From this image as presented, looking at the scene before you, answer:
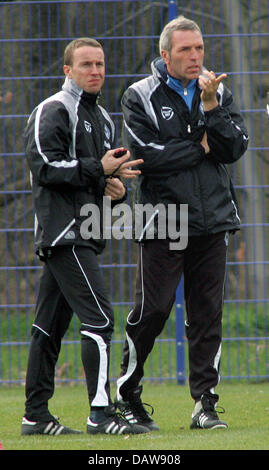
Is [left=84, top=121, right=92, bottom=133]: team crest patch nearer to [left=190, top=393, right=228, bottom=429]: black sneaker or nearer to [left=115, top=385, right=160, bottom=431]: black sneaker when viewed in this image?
[left=115, top=385, right=160, bottom=431]: black sneaker

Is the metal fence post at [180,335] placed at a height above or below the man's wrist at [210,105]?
below

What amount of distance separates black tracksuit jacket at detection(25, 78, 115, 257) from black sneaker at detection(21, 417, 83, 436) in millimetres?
940

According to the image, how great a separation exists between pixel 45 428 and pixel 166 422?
97 cm

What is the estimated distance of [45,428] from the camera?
600cm

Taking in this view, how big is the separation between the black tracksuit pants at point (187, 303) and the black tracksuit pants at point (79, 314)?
1.00 feet

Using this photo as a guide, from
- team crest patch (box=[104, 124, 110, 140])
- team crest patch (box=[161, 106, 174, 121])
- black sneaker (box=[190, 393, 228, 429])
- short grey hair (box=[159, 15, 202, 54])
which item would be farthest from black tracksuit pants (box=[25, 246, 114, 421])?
short grey hair (box=[159, 15, 202, 54])

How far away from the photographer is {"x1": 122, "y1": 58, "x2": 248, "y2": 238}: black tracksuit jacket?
19.7ft

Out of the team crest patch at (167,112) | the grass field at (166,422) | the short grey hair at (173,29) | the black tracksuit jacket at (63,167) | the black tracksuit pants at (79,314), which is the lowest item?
the grass field at (166,422)

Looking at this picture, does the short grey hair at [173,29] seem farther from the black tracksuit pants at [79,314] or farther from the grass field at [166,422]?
the grass field at [166,422]

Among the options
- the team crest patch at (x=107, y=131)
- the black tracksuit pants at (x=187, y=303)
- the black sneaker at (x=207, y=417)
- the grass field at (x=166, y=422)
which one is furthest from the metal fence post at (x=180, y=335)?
the team crest patch at (x=107, y=131)

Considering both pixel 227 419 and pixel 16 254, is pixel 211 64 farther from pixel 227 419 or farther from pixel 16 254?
pixel 227 419

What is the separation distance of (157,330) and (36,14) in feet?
10.8

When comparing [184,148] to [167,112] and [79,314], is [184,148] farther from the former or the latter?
[79,314]

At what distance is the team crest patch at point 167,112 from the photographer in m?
6.10
